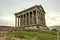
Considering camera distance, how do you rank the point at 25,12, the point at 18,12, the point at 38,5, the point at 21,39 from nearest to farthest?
the point at 21,39 < the point at 38,5 < the point at 25,12 < the point at 18,12

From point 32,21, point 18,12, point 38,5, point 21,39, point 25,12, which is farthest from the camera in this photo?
point 18,12

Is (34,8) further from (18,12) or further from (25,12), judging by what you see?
(18,12)

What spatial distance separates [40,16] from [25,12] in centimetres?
635

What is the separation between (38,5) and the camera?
38438mm

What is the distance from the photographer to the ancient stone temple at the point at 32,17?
124 ft

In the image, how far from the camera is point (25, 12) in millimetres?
43594

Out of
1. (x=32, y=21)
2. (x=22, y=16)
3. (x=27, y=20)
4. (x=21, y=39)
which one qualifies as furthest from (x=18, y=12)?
(x=21, y=39)

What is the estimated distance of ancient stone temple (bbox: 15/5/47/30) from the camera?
37.8 m

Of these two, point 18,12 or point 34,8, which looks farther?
point 18,12

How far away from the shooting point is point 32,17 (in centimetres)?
4075

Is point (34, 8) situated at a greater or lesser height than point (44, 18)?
greater

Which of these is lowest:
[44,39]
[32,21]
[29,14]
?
[44,39]

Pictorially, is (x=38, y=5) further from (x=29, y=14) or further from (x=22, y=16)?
(x=22, y=16)

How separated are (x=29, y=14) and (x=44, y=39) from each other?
2906cm
